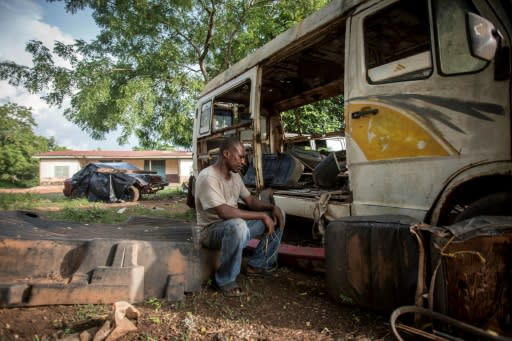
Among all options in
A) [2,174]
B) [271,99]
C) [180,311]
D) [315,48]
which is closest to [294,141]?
[271,99]

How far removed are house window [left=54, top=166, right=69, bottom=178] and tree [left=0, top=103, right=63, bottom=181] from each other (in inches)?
157

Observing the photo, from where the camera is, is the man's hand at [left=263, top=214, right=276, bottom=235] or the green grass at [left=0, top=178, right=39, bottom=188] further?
the green grass at [left=0, top=178, right=39, bottom=188]

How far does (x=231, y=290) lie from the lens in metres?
2.57

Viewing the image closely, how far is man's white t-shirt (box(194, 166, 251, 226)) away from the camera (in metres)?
2.69

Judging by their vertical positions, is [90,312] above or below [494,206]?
below

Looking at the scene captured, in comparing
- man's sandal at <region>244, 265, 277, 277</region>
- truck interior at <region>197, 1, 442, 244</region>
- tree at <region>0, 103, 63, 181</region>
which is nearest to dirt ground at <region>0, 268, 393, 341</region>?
man's sandal at <region>244, 265, 277, 277</region>

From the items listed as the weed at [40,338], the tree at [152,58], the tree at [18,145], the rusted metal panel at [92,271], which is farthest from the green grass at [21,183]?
the weed at [40,338]

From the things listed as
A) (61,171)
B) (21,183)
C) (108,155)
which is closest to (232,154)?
(108,155)

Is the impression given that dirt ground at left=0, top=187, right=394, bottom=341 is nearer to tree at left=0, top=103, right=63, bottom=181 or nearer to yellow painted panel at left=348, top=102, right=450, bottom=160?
yellow painted panel at left=348, top=102, right=450, bottom=160

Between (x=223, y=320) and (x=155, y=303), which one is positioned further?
(x=155, y=303)

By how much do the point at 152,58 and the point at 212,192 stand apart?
10970 millimetres

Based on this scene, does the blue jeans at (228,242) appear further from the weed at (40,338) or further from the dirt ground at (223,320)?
the weed at (40,338)

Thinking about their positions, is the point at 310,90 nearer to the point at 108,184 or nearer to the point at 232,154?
the point at 232,154

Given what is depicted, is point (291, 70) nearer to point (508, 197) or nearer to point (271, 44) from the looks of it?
point (271, 44)
